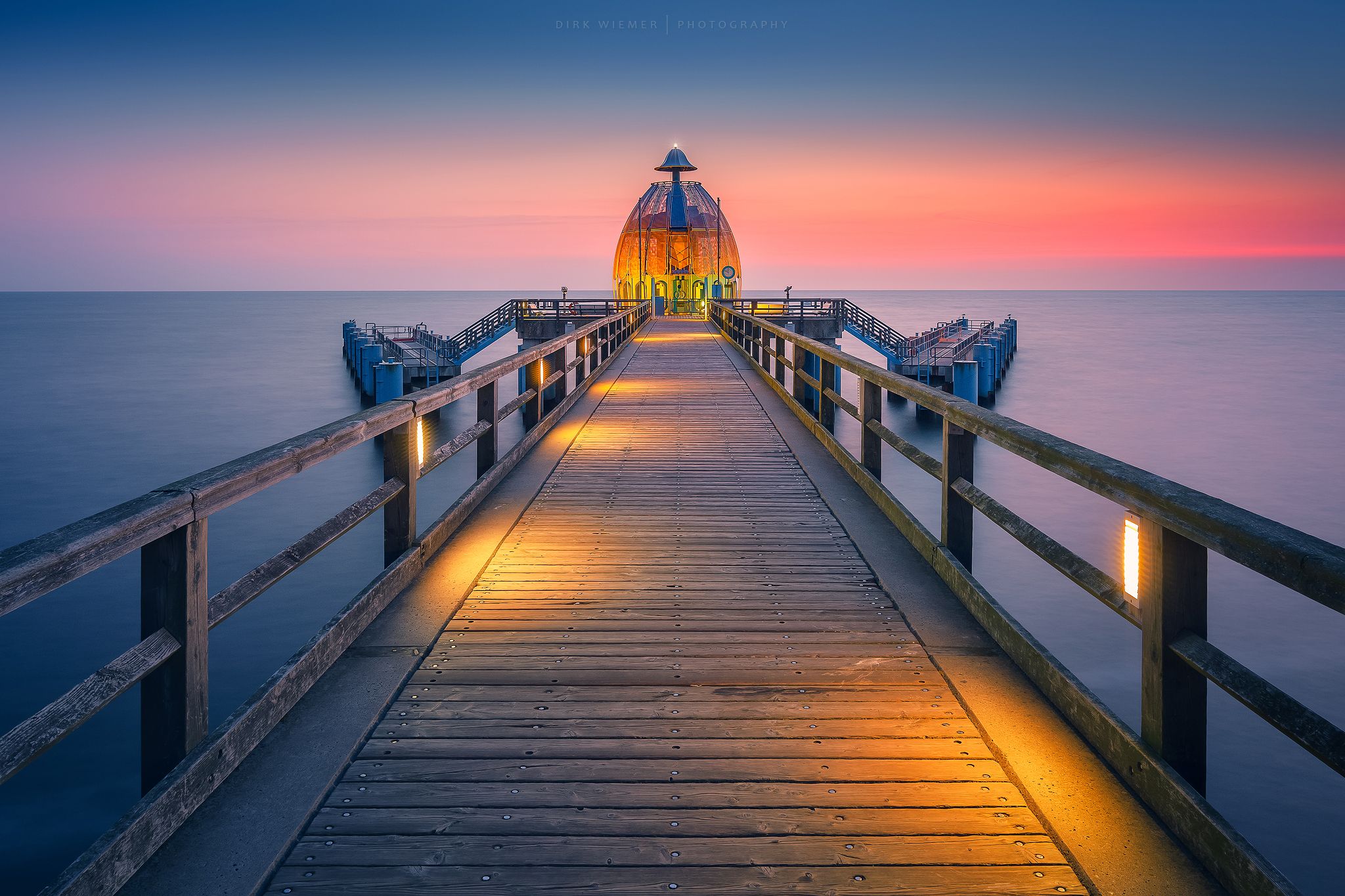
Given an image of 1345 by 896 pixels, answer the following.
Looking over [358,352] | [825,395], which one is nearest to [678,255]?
[358,352]

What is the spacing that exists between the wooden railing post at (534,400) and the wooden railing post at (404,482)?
16.6ft

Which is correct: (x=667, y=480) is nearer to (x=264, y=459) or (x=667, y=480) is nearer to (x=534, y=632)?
(x=534, y=632)

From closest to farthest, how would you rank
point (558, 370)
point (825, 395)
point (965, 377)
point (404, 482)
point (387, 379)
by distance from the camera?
point (404, 482) → point (825, 395) → point (558, 370) → point (965, 377) → point (387, 379)

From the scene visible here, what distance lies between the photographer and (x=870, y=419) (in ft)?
25.7

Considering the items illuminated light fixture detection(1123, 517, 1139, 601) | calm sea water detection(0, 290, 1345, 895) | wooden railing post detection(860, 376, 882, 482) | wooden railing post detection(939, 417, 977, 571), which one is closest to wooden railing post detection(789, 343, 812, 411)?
wooden railing post detection(860, 376, 882, 482)

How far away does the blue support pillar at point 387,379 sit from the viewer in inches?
1378

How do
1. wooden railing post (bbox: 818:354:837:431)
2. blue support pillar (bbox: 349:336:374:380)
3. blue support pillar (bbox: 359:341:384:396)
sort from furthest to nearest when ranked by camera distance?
blue support pillar (bbox: 349:336:374:380) → blue support pillar (bbox: 359:341:384:396) → wooden railing post (bbox: 818:354:837:431)

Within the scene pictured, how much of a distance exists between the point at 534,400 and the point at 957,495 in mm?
6901

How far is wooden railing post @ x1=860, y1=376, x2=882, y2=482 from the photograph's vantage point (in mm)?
7695

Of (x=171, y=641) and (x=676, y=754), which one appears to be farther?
(x=676, y=754)

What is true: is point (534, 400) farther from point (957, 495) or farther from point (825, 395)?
point (957, 495)

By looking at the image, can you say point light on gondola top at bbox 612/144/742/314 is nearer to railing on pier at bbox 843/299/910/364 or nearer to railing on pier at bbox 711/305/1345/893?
railing on pier at bbox 843/299/910/364

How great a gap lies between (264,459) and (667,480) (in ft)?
18.2

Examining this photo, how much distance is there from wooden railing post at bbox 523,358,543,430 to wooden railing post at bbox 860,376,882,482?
406 cm
